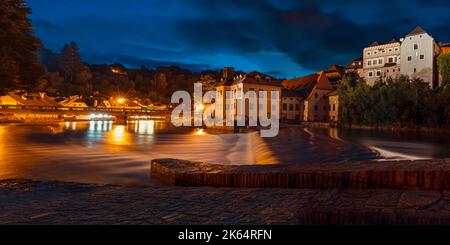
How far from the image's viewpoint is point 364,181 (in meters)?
5.55

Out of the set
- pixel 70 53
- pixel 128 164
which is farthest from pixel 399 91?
pixel 70 53

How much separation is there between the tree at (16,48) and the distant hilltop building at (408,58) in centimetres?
5383

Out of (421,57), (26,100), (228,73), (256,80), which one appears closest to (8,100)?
(26,100)

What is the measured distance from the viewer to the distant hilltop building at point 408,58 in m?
60.1

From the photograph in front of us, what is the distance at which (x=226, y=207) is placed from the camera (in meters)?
4.89

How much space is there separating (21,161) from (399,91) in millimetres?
51386

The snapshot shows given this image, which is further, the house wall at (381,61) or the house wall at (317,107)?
the house wall at (317,107)

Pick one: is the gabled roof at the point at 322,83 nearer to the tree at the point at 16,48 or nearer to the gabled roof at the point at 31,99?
the tree at the point at 16,48

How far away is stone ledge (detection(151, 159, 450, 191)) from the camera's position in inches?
201

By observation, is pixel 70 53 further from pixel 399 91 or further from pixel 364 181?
pixel 364 181

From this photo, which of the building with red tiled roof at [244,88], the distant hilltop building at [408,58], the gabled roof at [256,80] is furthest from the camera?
the gabled roof at [256,80]

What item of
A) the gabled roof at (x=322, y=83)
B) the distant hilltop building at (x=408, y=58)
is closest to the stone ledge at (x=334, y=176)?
the distant hilltop building at (x=408, y=58)

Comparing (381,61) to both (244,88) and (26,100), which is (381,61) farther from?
(26,100)

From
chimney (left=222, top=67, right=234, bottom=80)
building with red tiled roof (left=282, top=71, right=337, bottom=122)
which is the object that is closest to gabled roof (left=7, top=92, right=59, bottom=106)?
chimney (left=222, top=67, right=234, bottom=80)
